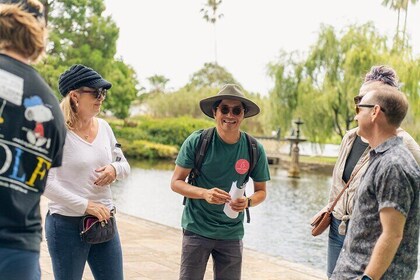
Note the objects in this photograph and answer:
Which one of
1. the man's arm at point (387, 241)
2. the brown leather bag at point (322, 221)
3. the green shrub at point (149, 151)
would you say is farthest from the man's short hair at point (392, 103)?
the green shrub at point (149, 151)

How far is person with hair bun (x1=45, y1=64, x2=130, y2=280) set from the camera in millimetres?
3275

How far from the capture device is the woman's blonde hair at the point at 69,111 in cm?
334

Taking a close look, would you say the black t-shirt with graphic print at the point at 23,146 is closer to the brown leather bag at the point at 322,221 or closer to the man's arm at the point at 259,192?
the man's arm at the point at 259,192

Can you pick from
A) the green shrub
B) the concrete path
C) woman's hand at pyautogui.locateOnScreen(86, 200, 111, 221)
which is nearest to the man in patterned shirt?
woman's hand at pyautogui.locateOnScreen(86, 200, 111, 221)

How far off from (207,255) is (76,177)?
976 millimetres

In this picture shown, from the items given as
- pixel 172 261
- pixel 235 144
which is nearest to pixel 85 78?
pixel 235 144

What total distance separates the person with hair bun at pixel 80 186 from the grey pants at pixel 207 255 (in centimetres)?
48

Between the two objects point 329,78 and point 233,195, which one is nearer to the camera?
point 233,195

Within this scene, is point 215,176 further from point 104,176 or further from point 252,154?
point 104,176

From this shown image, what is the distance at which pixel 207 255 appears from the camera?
3791 mm

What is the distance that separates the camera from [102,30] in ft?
131

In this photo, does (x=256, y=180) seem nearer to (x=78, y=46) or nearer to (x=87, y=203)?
(x=87, y=203)

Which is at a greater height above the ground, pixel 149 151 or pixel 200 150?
pixel 200 150

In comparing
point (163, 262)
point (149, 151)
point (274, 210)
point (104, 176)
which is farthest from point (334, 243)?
point (149, 151)
